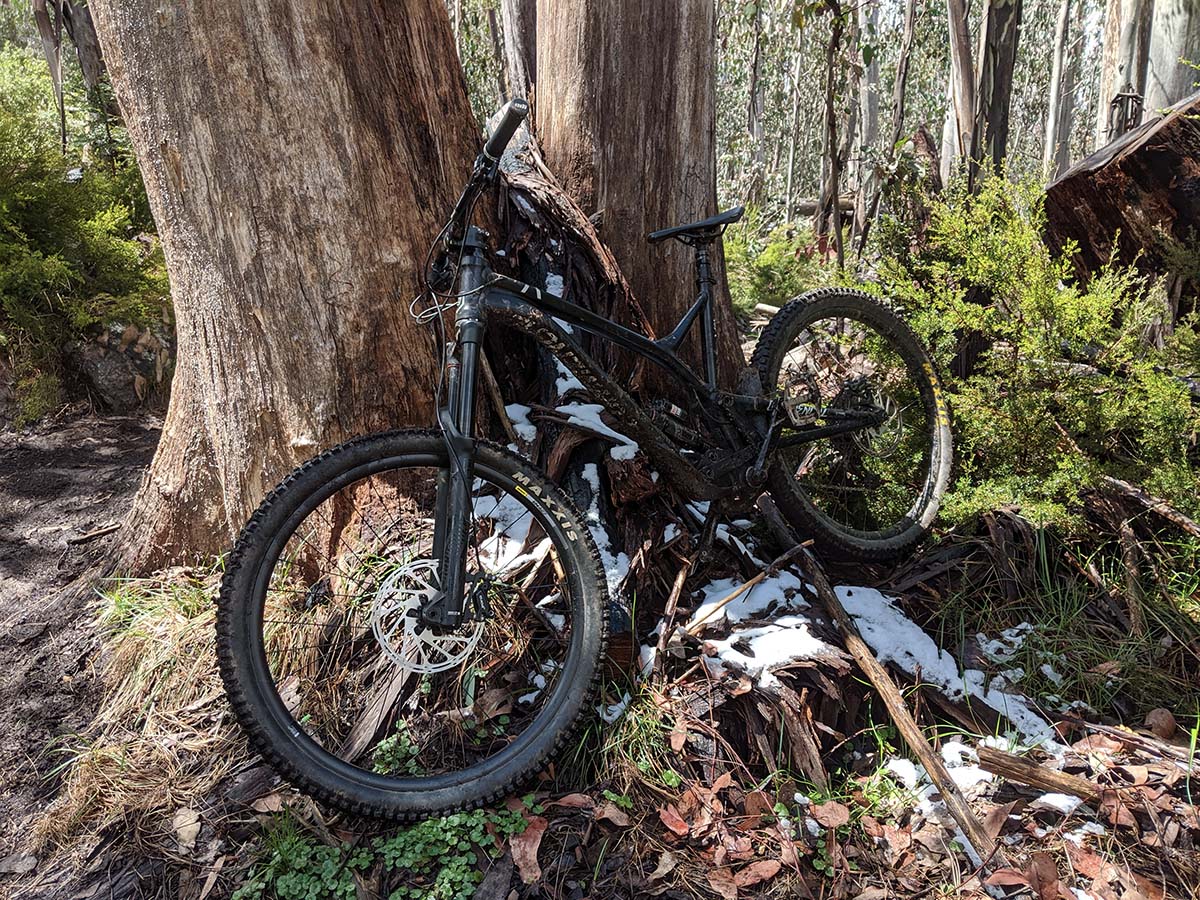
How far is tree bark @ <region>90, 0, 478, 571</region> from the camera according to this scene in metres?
2.34

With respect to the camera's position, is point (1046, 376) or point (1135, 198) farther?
point (1135, 198)

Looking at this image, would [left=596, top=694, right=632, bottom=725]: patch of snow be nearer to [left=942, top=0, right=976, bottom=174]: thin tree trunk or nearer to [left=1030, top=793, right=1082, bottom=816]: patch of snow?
[left=1030, top=793, right=1082, bottom=816]: patch of snow

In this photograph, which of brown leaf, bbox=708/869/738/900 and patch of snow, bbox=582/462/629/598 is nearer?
brown leaf, bbox=708/869/738/900

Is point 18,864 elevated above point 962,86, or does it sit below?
below

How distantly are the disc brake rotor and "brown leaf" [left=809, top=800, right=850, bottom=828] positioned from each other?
3.47 feet

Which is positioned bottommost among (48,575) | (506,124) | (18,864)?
(18,864)

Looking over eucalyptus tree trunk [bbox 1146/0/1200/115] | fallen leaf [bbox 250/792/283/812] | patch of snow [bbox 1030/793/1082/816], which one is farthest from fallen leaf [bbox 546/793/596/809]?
eucalyptus tree trunk [bbox 1146/0/1200/115]

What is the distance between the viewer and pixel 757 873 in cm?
205

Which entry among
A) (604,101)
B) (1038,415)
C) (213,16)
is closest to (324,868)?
(213,16)

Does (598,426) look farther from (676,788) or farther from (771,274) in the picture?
(771,274)

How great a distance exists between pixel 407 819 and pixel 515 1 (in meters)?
3.74

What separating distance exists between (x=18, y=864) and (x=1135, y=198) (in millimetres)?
4447

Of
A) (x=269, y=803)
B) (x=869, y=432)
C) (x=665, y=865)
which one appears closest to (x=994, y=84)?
(x=869, y=432)

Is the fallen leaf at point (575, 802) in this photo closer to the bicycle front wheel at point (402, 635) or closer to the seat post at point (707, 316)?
the bicycle front wheel at point (402, 635)
